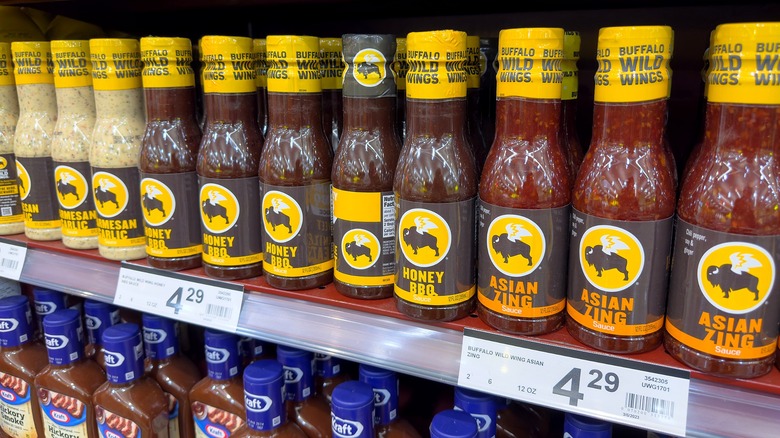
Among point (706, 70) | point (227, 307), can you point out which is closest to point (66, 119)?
point (227, 307)

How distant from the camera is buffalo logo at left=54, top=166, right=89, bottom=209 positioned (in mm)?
1241

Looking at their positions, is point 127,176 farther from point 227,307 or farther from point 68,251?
point 227,307

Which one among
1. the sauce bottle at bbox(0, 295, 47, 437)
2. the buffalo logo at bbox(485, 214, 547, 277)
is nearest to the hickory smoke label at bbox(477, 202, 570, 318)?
the buffalo logo at bbox(485, 214, 547, 277)

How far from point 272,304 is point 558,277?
48cm

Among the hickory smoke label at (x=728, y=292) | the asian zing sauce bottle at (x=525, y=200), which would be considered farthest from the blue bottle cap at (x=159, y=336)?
the hickory smoke label at (x=728, y=292)

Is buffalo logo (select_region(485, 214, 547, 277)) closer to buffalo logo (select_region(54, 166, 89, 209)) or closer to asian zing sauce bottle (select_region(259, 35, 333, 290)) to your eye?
asian zing sauce bottle (select_region(259, 35, 333, 290))

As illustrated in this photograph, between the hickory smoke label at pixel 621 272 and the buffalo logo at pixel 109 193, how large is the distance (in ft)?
2.83

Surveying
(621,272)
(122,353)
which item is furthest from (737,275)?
(122,353)

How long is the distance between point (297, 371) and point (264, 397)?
0.14 metres

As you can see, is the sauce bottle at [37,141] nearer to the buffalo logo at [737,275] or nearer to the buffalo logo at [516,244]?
the buffalo logo at [516,244]

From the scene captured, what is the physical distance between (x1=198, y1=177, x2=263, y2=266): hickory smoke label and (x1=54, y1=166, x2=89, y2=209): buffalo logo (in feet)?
1.08

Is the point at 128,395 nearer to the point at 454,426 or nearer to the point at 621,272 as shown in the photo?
the point at 454,426

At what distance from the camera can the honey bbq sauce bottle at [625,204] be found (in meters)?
0.76

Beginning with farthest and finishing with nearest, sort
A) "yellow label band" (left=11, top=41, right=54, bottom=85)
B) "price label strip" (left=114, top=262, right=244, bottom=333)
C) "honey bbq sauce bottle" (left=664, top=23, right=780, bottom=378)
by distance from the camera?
"yellow label band" (left=11, top=41, right=54, bottom=85) → "price label strip" (left=114, top=262, right=244, bottom=333) → "honey bbq sauce bottle" (left=664, top=23, right=780, bottom=378)
